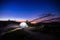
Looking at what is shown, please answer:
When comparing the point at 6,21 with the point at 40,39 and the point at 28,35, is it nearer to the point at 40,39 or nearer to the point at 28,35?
the point at 28,35

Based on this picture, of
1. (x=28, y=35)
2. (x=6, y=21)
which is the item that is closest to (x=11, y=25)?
(x=6, y=21)

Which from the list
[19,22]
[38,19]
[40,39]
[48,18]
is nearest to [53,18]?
[48,18]

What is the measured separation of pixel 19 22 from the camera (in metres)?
3.69

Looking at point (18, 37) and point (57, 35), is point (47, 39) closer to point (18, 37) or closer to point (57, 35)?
point (57, 35)

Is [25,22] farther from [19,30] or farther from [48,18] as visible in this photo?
[48,18]

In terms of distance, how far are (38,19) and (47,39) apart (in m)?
0.57

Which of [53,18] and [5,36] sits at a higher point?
[53,18]

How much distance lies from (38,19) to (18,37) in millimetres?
709

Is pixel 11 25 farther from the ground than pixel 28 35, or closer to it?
farther from the ground

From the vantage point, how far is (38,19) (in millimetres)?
3762

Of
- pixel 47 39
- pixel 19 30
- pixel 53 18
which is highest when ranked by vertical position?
pixel 53 18

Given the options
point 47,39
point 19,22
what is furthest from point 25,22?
point 47,39

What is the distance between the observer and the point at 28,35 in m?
3.66

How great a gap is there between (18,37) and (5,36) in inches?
12.8
